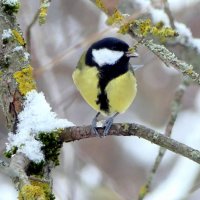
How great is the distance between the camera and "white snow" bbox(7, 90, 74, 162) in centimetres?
108

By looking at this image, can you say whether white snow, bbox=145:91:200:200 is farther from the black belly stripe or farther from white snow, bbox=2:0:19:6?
white snow, bbox=2:0:19:6

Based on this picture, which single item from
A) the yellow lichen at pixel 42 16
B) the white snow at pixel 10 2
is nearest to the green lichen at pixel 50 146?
the yellow lichen at pixel 42 16

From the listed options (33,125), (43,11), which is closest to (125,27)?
(43,11)

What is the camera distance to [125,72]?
146 centimetres

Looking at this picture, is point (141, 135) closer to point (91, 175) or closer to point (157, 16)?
point (157, 16)

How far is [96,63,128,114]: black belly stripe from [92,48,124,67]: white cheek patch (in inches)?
0.8

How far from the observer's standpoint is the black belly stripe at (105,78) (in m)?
1.40

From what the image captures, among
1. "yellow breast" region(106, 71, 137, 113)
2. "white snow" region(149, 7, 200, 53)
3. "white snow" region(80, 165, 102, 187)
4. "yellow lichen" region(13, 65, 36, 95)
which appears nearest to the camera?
"yellow lichen" region(13, 65, 36, 95)

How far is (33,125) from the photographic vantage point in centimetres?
112

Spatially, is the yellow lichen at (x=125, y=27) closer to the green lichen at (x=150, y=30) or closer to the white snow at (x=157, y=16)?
the green lichen at (x=150, y=30)

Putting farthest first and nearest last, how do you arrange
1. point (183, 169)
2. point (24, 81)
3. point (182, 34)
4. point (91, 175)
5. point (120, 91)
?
point (183, 169)
point (91, 175)
point (182, 34)
point (120, 91)
point (24, 81)

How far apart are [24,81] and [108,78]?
31cm

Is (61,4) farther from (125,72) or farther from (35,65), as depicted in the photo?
(125,72)

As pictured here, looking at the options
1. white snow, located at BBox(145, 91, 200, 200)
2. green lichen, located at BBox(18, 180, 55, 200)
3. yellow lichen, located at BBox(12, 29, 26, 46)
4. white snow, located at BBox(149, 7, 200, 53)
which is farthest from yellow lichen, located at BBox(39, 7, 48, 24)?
white snow, located at BBox(145, 91, 200, 200)
